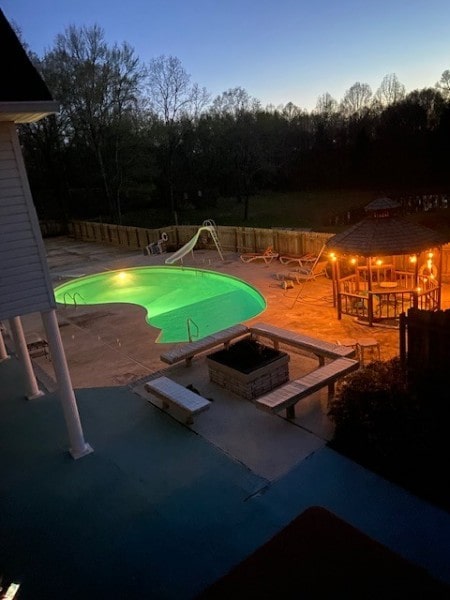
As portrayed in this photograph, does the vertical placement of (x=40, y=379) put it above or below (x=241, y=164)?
below

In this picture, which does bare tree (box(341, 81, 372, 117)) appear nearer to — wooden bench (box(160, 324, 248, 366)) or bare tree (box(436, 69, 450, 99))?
bare tree (box(436, 69, 450, 99))

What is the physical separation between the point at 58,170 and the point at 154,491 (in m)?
35.6

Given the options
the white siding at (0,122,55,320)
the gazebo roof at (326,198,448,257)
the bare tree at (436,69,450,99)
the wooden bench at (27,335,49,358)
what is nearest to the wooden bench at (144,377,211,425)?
the white siding at (0,122,55,320)

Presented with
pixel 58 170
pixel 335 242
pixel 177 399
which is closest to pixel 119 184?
pixel 58 170

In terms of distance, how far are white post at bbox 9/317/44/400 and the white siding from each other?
7.28ft

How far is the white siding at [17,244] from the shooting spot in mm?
5004

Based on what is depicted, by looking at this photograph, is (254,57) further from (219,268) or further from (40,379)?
(40,379)

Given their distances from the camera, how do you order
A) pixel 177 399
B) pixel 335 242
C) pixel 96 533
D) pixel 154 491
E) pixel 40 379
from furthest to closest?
pixel 335 242, pixel 40 379, pixel 177 399, pixel 154 491, pixel 96 533

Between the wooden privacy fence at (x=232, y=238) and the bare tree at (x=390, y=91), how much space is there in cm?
3070

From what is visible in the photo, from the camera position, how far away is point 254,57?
4153 cm

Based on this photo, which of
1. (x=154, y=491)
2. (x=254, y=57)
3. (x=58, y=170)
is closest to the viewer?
(x=154, y=491)

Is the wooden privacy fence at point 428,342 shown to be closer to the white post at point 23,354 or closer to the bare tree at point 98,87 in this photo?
the white post at point 23,354

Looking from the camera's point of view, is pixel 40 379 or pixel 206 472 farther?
pixel 40 379

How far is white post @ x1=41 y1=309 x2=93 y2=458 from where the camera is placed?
577 cm
